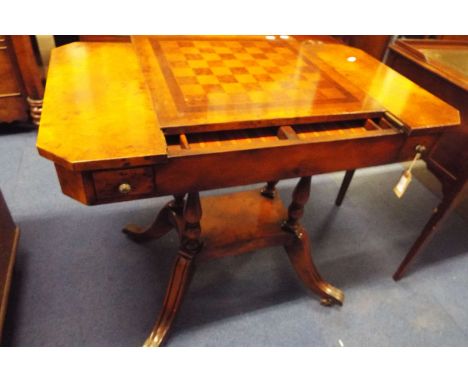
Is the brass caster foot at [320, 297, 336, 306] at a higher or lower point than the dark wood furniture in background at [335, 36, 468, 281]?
lower

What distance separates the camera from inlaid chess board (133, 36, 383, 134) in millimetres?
653

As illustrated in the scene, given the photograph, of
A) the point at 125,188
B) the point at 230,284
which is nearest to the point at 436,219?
the point at 230,284

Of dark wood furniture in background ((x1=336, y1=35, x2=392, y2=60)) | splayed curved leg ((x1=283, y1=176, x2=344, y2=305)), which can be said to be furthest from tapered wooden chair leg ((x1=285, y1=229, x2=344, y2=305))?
dark wood furniture in background ((x1=336, y1=35, x2=392, y2=60))

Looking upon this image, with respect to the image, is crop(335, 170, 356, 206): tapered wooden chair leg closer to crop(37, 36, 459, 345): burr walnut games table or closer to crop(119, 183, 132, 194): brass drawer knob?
crop(37, 36, 459, 345): burr walnut games table

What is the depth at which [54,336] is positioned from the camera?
978 millimetres

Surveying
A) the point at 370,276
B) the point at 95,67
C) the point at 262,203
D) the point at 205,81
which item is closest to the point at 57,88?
the point at 95,67

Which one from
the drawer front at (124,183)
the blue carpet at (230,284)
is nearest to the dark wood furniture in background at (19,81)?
the blue carpet at (230,284)

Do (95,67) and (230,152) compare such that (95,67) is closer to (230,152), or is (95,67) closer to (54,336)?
(230,152)

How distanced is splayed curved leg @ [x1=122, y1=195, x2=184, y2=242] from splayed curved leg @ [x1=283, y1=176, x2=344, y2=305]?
34 cm

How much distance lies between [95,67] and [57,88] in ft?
0.39

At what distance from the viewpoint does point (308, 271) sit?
1.08 meters

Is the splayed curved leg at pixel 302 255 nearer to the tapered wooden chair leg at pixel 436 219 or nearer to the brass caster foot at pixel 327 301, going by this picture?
the brass caster foot at pixel 327 301

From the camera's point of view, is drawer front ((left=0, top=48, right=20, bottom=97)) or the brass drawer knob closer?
the brass drawer knob

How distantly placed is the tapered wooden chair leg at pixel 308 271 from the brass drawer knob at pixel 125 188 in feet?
1.97
